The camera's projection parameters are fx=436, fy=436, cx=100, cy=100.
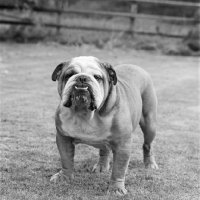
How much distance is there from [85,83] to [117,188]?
100cm

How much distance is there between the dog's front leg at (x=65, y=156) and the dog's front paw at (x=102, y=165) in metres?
0.38

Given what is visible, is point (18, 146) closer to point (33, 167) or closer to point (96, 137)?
point (33, 167)

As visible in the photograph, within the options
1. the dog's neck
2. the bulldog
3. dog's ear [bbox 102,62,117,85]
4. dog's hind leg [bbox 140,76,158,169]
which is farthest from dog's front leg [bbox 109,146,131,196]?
dog's hind leg [bbox 140,76,158,169]

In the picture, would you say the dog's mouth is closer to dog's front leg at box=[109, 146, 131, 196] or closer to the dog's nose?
the dog's nose

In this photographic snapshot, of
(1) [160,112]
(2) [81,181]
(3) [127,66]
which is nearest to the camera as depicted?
(2) [81,181]

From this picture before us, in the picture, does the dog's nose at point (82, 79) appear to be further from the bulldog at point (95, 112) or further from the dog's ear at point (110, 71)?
the dog's ear at point (110, 71)

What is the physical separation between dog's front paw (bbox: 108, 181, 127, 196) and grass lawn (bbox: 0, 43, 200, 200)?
0.24 ft

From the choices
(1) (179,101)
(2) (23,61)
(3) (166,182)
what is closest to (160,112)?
(1) (179,101)

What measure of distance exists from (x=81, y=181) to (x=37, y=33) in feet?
41.3

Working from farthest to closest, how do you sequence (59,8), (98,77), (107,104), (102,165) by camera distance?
(59,8), (102,165), (107,104), (98,77)

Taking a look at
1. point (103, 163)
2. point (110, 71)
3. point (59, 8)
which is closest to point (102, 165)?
point (103, 163)

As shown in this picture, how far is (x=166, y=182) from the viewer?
418 centimetres

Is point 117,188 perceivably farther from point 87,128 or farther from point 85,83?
point 85,83

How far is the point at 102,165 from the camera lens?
443cm
